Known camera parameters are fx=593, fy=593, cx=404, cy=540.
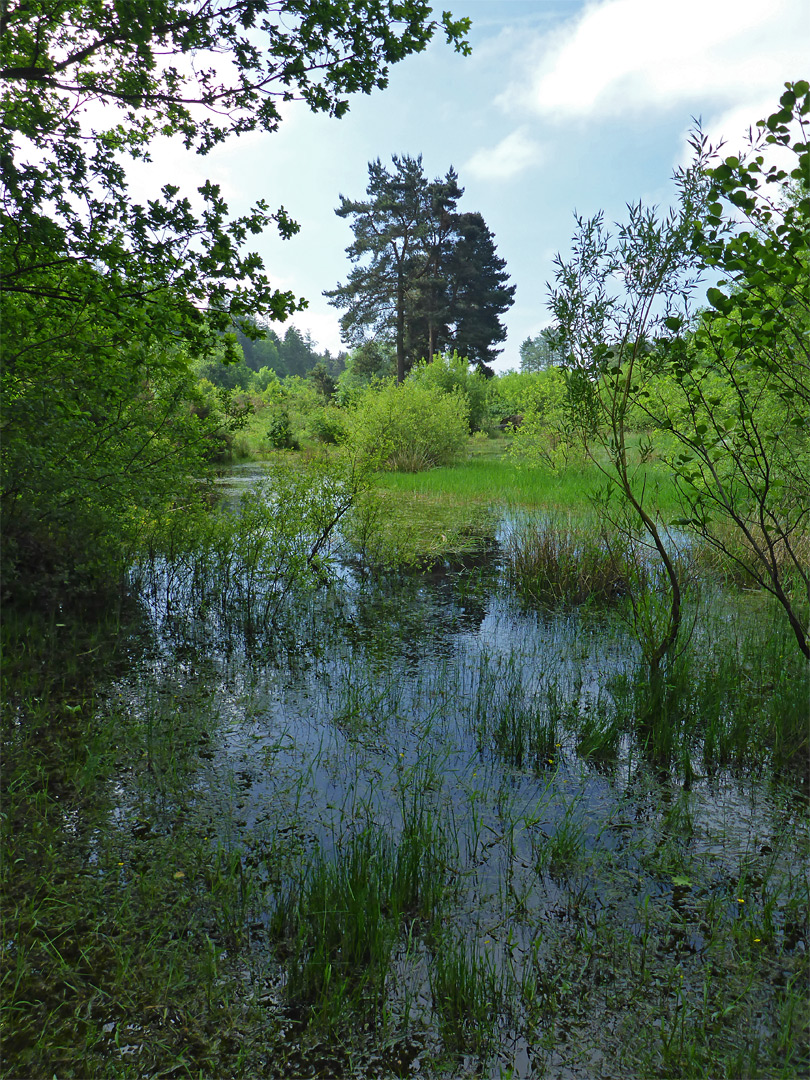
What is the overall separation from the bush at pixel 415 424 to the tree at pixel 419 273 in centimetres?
1328

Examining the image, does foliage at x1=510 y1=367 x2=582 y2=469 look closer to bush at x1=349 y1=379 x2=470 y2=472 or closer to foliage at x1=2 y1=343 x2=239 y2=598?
bush at x1=349 y1=379 x2=470 y2=472

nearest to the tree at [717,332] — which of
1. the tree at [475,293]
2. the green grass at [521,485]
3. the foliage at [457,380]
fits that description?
the green grass at [521,485]

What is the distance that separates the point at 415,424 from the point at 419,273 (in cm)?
1651

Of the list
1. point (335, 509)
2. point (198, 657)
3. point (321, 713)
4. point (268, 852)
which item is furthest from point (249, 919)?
point (335, 509)

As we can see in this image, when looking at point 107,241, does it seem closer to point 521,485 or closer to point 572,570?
point 572,570

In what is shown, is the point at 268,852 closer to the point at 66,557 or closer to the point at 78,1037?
the point at 78,1037

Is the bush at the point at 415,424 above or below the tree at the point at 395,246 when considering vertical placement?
below

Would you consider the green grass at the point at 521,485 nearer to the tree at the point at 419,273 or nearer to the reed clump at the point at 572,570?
the reed clump at the point at 572,570

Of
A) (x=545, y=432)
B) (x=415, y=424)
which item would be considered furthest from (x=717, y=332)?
(x=415, y=424)

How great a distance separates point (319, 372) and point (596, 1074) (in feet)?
141

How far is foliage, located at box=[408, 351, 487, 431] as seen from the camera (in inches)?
1124

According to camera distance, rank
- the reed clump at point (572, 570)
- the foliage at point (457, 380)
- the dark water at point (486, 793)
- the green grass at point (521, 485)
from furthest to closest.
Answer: the foliage at point (457, 380)
the green grass at point (521, 485)
the reed clump at point (572, 570)
the dark water at point (486, 793)

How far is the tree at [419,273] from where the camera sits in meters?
31.2

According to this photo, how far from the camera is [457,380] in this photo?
29453mm
